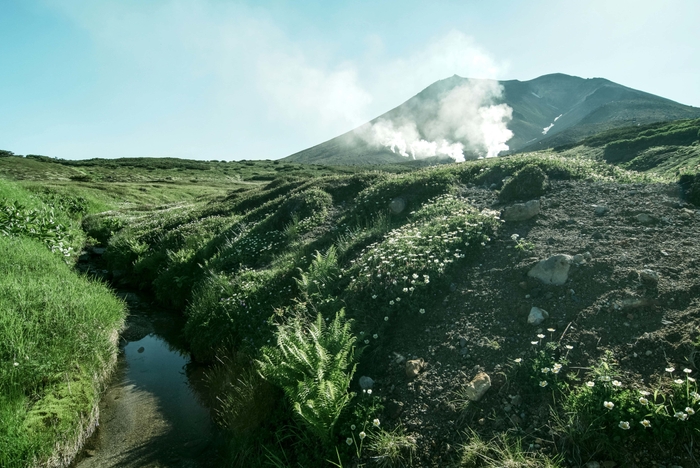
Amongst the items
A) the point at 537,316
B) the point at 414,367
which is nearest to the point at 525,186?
the point at 537,316

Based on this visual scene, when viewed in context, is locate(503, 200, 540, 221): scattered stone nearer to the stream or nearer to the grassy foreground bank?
the stream

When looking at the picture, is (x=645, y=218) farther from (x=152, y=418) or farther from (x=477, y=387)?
(x=152, y=418)

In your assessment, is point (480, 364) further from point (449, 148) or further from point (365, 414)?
point (449, 148)

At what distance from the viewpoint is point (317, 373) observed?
546cm

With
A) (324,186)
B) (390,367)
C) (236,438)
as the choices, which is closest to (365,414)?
(390,367)

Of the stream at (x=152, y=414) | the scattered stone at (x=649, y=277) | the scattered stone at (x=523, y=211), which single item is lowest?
the stream at (x=152, y=414)

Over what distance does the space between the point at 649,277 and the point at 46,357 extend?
10.00 m

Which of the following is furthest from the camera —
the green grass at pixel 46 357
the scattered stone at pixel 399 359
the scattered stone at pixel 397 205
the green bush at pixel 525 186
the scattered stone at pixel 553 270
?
the scattered stone at pixel 397 205

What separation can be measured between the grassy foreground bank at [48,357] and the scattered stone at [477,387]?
6.07m

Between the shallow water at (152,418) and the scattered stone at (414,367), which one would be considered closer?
the scattered stone at (414,367)

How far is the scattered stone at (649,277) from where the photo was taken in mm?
5707

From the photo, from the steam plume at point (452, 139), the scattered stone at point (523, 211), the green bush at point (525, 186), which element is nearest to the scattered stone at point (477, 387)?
the scattered stone at point (523, 211)

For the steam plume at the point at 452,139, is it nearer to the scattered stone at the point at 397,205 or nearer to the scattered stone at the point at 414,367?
the scattered stone at the point at 397,205

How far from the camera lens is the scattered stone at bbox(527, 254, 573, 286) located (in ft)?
21.0
